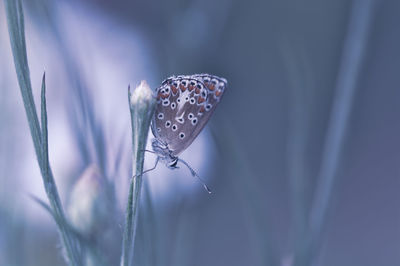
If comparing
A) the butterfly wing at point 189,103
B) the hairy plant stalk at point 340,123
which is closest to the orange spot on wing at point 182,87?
the butterfly wing at point 189,103

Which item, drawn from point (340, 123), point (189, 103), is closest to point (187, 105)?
point (189, 103)

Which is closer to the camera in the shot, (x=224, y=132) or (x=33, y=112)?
(x=33, y=112)

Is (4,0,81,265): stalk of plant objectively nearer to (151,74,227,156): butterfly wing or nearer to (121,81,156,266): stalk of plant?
(121,81,156,266): stalk of plant

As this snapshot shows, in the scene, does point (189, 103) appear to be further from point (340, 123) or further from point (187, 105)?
point (340, 123)

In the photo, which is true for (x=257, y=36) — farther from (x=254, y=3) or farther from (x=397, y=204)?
(x=397, y=204)

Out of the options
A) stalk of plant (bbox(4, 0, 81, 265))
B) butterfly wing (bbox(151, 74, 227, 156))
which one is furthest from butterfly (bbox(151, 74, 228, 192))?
stalk of plant (bbox(4, 0, 81, 265))
